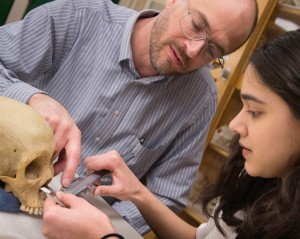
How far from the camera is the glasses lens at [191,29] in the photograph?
122 centimetres

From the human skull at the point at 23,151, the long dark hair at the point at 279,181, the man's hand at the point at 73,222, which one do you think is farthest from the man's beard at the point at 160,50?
the man's hand at the point at 73,222

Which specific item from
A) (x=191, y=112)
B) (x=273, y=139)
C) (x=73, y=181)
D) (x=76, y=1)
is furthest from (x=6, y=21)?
(x=273, y=139)

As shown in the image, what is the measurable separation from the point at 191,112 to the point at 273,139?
0.54 m

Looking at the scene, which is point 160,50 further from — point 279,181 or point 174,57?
point 279,181

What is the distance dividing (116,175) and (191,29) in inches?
22.0

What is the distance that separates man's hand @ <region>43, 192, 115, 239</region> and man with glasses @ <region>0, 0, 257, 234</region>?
18.5 inches

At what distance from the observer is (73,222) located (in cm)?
74

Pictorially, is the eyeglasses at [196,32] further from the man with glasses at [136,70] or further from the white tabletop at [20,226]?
the white tabletop at [20,226]

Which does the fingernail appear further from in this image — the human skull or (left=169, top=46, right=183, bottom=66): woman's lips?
(left=169, top=46, right=183, bottom=66): woman's lips

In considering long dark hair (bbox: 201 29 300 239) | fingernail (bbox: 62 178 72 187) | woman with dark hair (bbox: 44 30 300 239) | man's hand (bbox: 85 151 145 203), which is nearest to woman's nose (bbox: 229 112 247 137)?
woman with dark hair (bbox: 44 30 300 239)

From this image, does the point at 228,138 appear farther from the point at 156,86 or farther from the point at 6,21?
the point at 6,21

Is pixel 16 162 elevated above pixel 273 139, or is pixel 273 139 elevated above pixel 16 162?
pixel 273 139

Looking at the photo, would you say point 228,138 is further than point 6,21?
Yes

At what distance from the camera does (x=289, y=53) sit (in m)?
0.89
